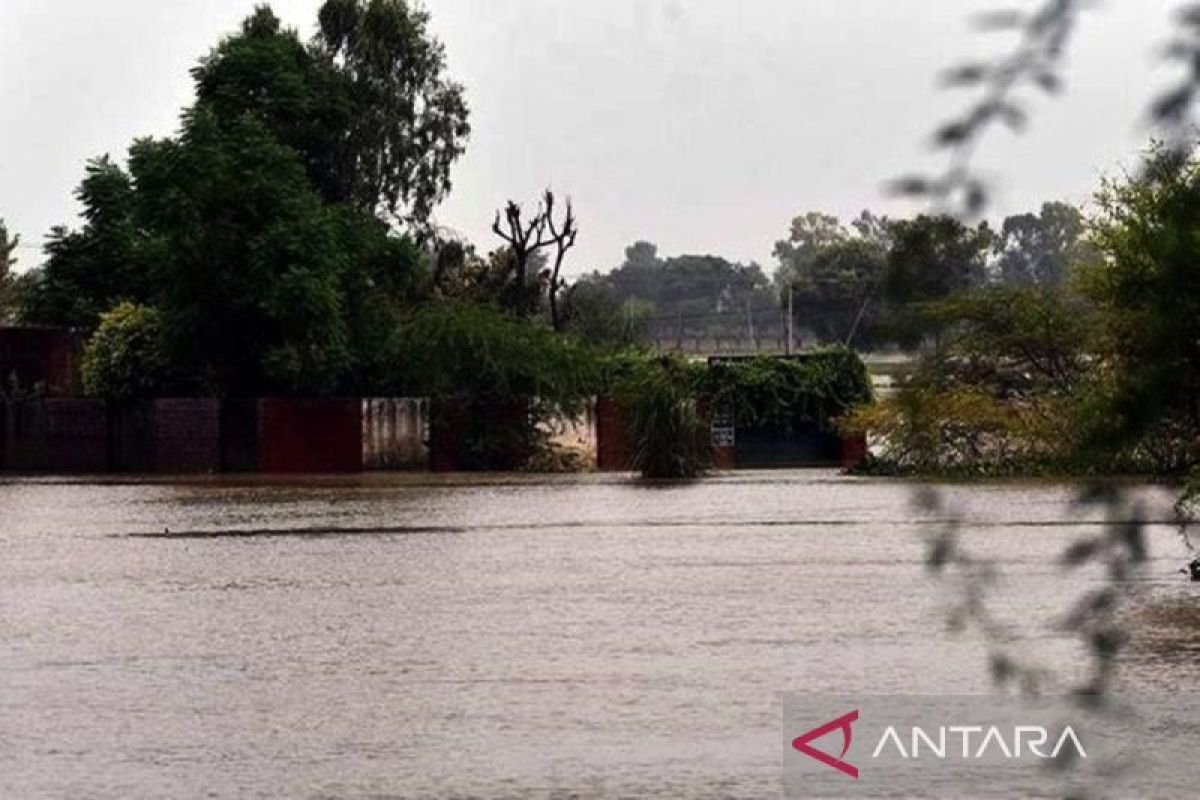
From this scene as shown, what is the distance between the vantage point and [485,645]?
48.7ft

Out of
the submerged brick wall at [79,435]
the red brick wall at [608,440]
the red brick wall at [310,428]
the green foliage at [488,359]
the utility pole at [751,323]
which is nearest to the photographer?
the green foliage at [488,359]

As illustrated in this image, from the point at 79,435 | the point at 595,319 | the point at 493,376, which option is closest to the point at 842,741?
the point at 493,376

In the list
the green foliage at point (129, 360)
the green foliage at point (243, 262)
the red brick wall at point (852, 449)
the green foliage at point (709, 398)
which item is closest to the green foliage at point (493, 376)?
the green foliage at point (709, 398)

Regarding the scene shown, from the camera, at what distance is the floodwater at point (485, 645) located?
31.7ft

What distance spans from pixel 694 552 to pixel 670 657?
31.6ft

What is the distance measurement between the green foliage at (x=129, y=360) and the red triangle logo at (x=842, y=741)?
3538cm

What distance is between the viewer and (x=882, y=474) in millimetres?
40344

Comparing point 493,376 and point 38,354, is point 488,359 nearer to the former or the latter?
point 493,376

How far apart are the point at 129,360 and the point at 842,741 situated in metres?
36.5

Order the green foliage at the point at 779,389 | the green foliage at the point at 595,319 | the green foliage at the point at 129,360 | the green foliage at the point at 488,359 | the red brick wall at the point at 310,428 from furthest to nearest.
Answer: the green foliage at the point at 595,319
the green foliage at the point at 129,360
the red brick wall at the point at 310,428
the green foliage at the point at 779,389
the green foliage at the point at 488,359

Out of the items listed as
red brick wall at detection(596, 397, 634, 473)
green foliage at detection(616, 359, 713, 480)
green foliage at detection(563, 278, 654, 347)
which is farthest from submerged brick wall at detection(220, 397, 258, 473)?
green foliage at detection(563, 278, 654, 347)

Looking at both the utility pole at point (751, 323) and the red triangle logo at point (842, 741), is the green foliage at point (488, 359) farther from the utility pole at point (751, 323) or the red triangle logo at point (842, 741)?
the utility pole at point (751, 323)

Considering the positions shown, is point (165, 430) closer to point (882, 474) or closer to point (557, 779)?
point (882, 474)

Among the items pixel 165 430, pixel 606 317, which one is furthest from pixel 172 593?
pixel 606 317
